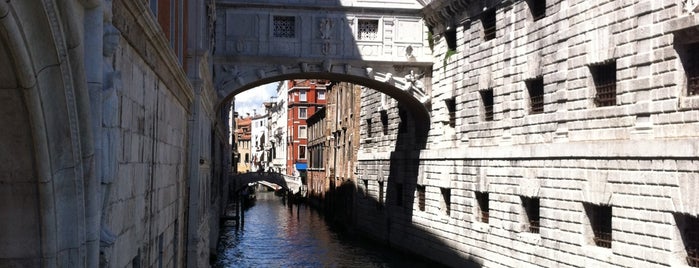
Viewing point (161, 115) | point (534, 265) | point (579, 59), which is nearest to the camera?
point (161, 115)

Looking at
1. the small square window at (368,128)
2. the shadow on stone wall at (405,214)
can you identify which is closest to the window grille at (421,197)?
the shadow on stone wall at (405,214)

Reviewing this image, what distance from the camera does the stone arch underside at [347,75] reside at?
19.9m

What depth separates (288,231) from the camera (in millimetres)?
31969

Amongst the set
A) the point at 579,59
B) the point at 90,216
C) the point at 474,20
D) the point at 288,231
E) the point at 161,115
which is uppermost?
the point at 474,20

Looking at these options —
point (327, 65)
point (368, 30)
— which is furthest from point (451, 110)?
point (327, 65)

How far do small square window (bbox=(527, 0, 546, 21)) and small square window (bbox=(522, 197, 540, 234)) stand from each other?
11.4 ft

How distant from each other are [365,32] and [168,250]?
11.6m

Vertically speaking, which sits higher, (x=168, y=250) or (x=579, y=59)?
(x=579, y=59)

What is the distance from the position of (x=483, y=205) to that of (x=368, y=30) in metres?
5.63

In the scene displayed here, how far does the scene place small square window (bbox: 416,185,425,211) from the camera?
69.9 ft

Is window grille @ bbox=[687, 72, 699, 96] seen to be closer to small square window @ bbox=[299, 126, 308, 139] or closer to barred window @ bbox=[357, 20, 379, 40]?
barred window @ bbox=[357, 20, 379, 40]

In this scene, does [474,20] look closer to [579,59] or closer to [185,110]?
[579,59]

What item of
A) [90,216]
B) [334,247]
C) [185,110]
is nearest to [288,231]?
[334,247]

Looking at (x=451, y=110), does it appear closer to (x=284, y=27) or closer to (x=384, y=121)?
(x=284, y=27)
